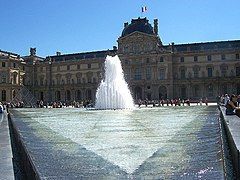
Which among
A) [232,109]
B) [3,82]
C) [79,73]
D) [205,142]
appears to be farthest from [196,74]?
[205,142]

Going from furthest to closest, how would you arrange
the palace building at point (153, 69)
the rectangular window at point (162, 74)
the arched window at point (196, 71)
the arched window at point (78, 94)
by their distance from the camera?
1. the arched window at point (78, 94)
2. the rectangular window at point (162, 74)
3. the arched window at point (196, 71)
4. the palace building at point (153, 69)

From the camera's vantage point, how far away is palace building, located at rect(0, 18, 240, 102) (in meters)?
83.3

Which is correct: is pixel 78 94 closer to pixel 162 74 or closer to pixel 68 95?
pixel 68 95

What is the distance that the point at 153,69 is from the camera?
86688mm

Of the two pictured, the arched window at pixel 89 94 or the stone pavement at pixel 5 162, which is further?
the arched window at pixel 89 94

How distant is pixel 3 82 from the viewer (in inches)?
3698

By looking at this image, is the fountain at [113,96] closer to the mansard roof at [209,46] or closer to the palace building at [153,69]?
the palace building at [153,69]

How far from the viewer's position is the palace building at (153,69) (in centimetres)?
8331

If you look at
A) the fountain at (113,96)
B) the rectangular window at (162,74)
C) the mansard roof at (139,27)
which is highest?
the mansard roof at (139,27)

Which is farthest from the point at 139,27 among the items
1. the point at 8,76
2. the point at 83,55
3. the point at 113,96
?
the point at 113,96

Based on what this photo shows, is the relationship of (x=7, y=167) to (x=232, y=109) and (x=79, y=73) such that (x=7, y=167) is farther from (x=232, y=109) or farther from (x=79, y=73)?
(x=79, y=73)

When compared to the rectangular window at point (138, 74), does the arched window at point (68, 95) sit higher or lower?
lower

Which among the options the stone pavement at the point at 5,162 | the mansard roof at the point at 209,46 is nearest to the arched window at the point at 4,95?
the mansard roof at the point at 209,46

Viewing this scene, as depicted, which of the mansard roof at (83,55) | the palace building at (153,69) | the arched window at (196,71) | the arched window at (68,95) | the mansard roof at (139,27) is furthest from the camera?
the arched window at (68,95)
